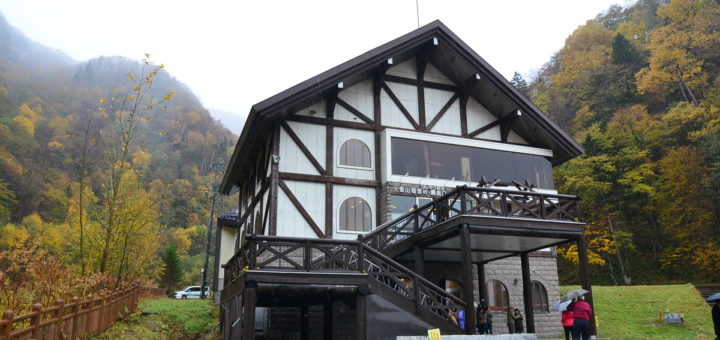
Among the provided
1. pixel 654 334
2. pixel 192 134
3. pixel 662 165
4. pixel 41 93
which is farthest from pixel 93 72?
pixel 654 334

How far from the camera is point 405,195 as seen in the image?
19078 mm

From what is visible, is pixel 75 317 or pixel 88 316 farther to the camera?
pixel 88 316

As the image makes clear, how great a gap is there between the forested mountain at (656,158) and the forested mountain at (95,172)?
28.0m

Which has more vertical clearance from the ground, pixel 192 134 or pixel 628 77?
pixel 192 134

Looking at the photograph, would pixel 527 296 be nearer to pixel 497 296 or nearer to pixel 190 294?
pixel 497 296

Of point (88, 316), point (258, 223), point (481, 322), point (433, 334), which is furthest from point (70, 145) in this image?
point (433, 334)

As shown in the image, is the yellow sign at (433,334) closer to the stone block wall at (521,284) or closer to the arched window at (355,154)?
the stone block wall at (521,284)

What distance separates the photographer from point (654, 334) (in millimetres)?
19984

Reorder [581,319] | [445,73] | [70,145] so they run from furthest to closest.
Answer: [70,145] → [445,73] → [581,319]

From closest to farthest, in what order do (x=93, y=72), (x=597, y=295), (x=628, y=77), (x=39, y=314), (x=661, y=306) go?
1. (x=39, y=314)
2. (x=661, y=306)
3. (x=597, y=295)
4. (x=628, y=77)
5. (x=93, y=72)

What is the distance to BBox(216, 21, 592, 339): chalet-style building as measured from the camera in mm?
13734

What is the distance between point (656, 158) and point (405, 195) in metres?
31.5

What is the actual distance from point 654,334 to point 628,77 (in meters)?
37.4

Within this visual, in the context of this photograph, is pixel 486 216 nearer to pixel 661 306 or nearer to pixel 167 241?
pixel 661 306
